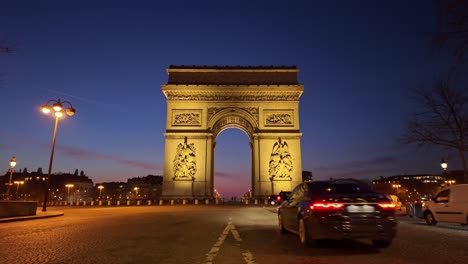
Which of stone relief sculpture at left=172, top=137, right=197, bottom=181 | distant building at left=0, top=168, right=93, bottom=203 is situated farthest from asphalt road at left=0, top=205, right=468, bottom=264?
distant building at left=0, top=168, right=93, bottom=203

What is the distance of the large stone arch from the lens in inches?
1495

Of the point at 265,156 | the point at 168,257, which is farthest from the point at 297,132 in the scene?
the point at 168,257

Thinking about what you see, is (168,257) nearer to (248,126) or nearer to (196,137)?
(196,137)

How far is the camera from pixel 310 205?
692cm

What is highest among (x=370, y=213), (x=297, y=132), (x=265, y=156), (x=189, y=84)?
(x=189, y=84)

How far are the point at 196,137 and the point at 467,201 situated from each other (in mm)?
29498

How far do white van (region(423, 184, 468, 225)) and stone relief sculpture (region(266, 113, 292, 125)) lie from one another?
85.5 feet

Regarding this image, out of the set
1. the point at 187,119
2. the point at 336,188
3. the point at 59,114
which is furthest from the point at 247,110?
the point at 336,188

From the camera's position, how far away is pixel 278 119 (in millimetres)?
39719

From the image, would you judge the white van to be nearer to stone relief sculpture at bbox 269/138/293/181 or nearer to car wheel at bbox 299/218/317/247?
car wheel at bbox 299/218/317/247

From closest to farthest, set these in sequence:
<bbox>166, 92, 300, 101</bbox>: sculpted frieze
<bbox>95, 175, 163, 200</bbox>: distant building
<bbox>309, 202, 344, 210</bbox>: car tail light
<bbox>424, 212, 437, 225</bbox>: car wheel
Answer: <bbox>309, 202, 344, 210</bbox>: car tail light < <bbox>424, 212, 437, 225</bbox>: car wheel < <bbox>166, 92, 300, 101</bbox>: sculpted frieze < <bbox>95, 175, 163, 200</bbox>: distant building

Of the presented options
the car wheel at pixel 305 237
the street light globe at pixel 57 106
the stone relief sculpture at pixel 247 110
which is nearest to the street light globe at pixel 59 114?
the street light globe at pixel 57 106

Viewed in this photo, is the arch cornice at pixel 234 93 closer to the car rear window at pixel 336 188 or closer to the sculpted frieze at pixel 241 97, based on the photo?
the sculpted frieze at pixel 241 97

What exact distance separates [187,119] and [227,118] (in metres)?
4.99
